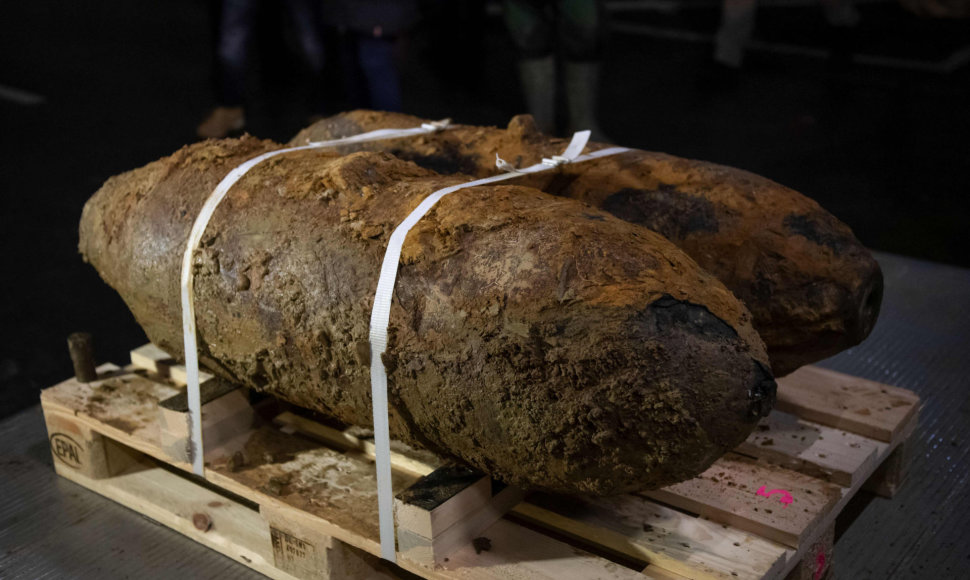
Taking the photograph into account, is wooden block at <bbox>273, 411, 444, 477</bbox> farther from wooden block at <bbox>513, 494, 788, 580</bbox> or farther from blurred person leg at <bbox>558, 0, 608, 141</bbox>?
blurred person leg at <bbox>558, 0, 608, 141</bbox>

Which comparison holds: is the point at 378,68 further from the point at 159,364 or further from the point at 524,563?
the point at 524,563

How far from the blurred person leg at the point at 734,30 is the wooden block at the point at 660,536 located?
5.02 meters

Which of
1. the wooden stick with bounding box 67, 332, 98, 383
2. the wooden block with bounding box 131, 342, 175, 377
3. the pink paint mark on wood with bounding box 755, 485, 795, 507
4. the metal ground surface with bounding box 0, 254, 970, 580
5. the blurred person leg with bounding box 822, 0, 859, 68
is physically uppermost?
the blurred person leg with bounding box 822, 0, 859, 68

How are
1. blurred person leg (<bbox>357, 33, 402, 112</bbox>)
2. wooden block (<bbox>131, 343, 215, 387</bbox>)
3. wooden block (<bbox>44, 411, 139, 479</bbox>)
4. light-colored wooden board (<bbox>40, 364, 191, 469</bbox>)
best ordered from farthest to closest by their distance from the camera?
blurred person leg (<bbox>357, 33, 402, 112</bbox>), wooden block (<bbox>131, 343, 215, 387</bbox>), wooden block (<bbox>44, 411, 139, 479</bbox>), light-colored wooden board (<bbox>40, 364, 191, 469</bbox>)

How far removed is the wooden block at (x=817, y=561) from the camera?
2.26 m

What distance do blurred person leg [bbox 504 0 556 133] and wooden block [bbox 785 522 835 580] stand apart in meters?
2.94

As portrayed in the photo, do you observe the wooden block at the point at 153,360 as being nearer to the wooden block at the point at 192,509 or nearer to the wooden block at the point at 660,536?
the wooden block at the point at 192,509

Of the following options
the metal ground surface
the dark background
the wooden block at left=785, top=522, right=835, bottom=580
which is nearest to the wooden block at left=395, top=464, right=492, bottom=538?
the metal ground surface

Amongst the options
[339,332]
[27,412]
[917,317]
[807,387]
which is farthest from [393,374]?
[917,317]

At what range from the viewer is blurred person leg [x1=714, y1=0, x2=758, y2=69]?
6.53m

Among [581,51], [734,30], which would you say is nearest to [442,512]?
[581,51]

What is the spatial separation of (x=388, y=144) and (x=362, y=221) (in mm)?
876

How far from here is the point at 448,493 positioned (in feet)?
7.00

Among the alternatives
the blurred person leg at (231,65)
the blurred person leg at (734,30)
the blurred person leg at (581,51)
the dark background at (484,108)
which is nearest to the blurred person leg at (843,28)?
the dark background at (484,108)
